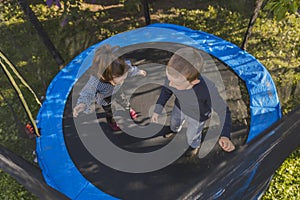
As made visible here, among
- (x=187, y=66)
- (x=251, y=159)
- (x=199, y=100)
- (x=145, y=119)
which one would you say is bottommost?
(x=145, y=119)

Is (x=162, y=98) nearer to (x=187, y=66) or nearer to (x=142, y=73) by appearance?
(x=187, y=66)

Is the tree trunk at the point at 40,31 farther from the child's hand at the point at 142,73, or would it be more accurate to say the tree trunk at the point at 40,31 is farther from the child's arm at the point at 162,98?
the child's arm at the point at 162,98

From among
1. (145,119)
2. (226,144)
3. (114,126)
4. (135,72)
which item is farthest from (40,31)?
(226,144)

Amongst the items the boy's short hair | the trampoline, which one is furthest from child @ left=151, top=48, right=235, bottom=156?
A: the trampoline

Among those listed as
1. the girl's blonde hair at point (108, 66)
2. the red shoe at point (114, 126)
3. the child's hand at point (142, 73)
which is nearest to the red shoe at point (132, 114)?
the red shoe at point (114, 126)

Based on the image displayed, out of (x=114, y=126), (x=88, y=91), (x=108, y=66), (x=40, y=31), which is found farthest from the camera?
(x=40, y=31)

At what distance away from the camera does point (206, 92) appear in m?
2.17

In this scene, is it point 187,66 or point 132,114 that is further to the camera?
point 132,114

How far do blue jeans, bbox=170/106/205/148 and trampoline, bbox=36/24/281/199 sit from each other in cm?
11

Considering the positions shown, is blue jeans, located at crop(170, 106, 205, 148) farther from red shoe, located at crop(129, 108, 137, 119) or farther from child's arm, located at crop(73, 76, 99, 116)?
child's arm, located at crop(73, 76, 99, 116)

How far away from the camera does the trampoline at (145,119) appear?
7.97 feet

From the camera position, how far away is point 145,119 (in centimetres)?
281

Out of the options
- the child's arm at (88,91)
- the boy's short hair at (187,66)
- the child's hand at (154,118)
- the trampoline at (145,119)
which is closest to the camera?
the boy's short hair at (187,66)

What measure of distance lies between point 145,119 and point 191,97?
0.72 meters
